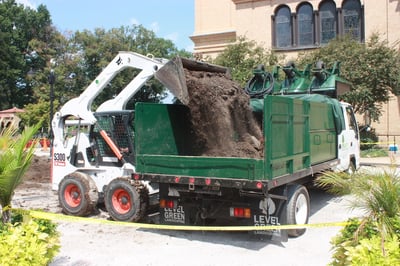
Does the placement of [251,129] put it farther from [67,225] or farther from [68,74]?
[68,74]

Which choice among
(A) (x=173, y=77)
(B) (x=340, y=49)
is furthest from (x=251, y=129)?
(B) (x=340, y=49)

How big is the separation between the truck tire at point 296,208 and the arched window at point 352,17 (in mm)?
23858

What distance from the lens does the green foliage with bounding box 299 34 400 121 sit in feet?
65.7

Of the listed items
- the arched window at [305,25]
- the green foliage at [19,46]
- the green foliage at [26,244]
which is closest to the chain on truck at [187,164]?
the green foliage at [26,244]

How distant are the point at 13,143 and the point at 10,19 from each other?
56.0 meters

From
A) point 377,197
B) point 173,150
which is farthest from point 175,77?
point 377,197

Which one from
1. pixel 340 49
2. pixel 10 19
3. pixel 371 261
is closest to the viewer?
pixel 371 261

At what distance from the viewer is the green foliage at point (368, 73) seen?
2003cm

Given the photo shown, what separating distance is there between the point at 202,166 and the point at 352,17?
2586 cm

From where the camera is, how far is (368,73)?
2023 cm

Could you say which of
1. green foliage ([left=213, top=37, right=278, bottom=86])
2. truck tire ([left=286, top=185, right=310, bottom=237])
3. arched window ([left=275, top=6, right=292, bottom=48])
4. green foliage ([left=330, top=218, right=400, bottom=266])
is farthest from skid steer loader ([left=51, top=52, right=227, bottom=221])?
arched window ([left=275, top=6, right=292, bottom=48])

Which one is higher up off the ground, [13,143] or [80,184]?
[13,143]

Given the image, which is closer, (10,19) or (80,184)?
(80,184)

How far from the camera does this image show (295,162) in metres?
6.95
